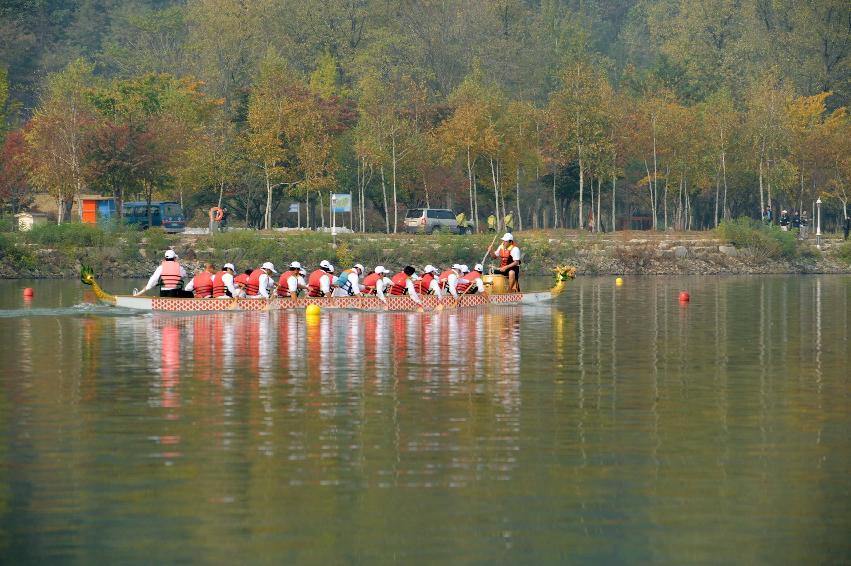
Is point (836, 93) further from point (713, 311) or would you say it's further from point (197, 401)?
point (197, 401)

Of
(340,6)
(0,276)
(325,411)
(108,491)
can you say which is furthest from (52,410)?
(340,6)

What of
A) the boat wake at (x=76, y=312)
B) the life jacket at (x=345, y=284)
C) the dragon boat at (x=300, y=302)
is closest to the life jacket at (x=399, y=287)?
the dragon boat at (x=300, y=302)

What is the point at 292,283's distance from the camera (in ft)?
163

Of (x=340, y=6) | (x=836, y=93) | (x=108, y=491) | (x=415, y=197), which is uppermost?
(x=340, y=6)

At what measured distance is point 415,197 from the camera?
109375 mm

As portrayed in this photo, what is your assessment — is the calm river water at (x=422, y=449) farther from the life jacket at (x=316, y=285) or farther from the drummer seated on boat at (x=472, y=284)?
the drummer seated on boat at (x=472, y=284)

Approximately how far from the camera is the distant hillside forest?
96.6m

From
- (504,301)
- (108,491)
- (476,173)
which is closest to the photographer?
(108,491)

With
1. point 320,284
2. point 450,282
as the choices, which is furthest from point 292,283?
point 450,282

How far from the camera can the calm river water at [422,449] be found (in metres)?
16.6

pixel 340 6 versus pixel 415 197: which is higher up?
pixel 340 6

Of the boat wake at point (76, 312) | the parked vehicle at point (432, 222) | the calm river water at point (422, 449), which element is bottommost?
the calm river water at point (422, 449)

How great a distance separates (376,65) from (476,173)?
71.7ft

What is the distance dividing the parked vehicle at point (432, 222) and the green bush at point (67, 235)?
23515mm
